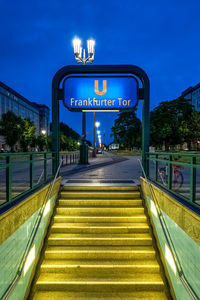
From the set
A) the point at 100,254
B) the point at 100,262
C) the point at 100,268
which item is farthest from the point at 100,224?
the point at 100,268

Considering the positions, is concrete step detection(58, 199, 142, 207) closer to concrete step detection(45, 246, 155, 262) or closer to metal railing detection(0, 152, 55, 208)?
metal railing detection(0, 152, 55, 208)

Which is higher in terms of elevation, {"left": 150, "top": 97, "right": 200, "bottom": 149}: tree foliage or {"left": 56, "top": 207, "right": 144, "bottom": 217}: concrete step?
{"left": 150, "top": 97, "right": 200, "bottom": 149}: tree foliage

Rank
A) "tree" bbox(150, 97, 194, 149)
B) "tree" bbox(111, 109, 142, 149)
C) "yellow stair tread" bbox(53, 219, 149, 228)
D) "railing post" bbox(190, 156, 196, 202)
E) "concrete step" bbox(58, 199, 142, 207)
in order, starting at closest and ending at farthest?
"railing post" bbox(190, 156, 196, 202), "yellow stair tread" bbox(53, 219, 149, 228), "concrete step" bbox(58, 199, 142, 207), "tree" bbox(150, 97, 194, 149), "tree" bbox(111, 109, 142, 149)

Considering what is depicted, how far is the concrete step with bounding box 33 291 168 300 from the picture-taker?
→ 406 centimetres

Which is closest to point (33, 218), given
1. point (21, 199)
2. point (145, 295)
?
point (21, 199)

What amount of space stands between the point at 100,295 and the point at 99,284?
20 cm

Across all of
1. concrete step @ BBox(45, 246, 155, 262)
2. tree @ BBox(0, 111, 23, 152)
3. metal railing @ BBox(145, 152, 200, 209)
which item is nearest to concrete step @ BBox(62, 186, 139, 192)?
metal railing @ BBox(145, 152, 200, 209)

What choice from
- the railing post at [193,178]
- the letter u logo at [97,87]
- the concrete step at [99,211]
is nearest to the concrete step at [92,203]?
the concrete step at [99,211]

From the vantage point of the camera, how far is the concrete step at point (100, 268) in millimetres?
4539

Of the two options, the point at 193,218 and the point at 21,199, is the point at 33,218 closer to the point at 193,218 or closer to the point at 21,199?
the point at 21,199

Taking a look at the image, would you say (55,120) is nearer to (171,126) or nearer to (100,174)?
(100,174)

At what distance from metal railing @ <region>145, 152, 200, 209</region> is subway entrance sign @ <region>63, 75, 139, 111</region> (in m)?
2.43

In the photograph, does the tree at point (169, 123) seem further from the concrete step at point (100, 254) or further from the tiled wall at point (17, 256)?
the tiled wall at point (17, 256)

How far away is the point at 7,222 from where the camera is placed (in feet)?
11.2
